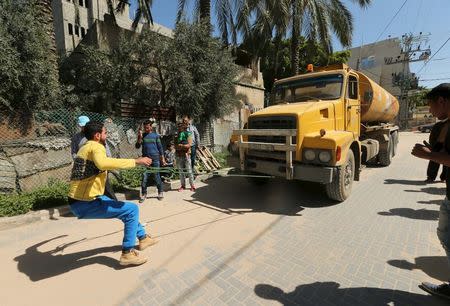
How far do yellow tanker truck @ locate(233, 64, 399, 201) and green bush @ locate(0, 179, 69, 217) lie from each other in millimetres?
3896

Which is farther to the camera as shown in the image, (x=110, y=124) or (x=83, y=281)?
(x=110, y=124)

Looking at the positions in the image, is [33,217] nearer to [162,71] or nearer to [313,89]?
[313,89]

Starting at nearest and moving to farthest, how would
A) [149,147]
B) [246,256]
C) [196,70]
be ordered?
[246,256] < [149,147] < [196,70]

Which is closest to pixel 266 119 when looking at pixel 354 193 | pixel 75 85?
pixel 354 193

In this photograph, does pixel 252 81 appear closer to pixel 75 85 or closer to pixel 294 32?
pixel 294 32

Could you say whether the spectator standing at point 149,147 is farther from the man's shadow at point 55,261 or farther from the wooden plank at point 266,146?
the man's shadow at point 55,261

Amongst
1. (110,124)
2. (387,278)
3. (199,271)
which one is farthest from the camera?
(110,124)

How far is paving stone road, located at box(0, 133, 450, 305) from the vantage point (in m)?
2.94

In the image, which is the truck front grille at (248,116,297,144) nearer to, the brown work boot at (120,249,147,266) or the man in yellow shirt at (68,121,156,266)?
the man in yellow shirt at (68,121,156,266)

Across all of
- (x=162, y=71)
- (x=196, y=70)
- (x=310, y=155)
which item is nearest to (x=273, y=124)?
(x=310, y=155)

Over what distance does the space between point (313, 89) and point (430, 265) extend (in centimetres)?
430

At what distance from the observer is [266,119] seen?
5801mm

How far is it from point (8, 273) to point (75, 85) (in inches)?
390

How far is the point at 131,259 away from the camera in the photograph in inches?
137
